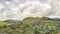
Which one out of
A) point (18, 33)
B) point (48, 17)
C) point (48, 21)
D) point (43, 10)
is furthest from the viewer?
point (43, 10)

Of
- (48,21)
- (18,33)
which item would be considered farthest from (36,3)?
(18,33)

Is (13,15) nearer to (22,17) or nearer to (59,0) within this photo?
(22,17)

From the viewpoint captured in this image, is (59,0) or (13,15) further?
(59,0)

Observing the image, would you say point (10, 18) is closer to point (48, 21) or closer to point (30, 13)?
point (30, 13)

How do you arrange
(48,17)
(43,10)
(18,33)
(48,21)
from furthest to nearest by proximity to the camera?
(43,10)
(48,17)
(48,21)
(18,33)

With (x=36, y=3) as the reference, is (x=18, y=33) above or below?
below

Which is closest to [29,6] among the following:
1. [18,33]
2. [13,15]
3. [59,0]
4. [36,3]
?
[36,3]
